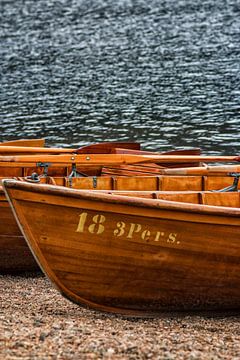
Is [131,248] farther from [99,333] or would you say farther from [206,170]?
[206,170]

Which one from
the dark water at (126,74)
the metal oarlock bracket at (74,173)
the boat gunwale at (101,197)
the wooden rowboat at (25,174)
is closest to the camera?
the boat gunwale at (101,197)

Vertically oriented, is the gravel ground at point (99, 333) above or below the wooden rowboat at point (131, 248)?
below

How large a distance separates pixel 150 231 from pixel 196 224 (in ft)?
2.04

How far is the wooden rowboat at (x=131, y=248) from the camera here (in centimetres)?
1075

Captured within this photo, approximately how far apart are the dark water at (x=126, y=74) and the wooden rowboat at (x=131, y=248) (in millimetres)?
14465

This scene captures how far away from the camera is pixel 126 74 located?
42.0m

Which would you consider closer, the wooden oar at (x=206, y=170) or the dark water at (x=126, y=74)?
the wooden oar at (x=206, y=170)

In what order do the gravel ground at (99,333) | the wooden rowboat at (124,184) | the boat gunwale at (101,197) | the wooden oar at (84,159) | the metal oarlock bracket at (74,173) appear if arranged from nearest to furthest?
1. the gravel ground at (99,333)
2. the boat gunwale at (101,197)
3. the wooden rowboat at (124,184)
4. the metal oarlock bracket at (74,173)
5. the wooden oar at (84,159)

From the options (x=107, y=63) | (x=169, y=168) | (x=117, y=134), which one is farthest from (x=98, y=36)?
(x=169, y=168)

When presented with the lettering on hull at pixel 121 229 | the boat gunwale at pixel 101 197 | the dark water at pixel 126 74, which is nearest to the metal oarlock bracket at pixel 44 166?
the lettering on hull at pixel 121 229

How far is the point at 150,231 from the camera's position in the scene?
36.1ft

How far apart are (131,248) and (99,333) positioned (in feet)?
4.40

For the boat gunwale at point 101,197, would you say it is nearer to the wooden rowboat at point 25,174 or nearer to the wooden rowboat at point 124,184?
the wooden rowboat at point 25,174

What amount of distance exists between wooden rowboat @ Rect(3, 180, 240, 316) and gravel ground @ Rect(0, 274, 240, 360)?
0.28 meters
